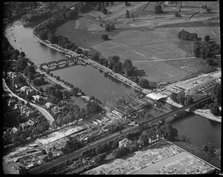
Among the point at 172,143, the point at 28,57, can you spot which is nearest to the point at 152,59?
the point at 28,57

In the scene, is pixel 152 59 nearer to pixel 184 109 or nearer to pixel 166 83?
pixel 166 83

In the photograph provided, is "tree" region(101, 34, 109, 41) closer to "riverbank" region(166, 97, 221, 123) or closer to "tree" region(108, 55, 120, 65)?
"tree" region(108, 55, 120, 65)

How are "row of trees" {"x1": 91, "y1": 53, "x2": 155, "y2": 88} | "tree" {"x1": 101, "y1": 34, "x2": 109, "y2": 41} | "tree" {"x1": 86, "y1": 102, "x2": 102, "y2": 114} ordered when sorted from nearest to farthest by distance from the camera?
"tree" {"x1": 86, "y1": 102, "x2": 102, "y2": 114} → "row of trees" {"x1": 91, "y1": 53, "x2": 155, "y2": 88} → "tree" {"x1": 101, "y1": 34, "x2": 109, "y2": 41}

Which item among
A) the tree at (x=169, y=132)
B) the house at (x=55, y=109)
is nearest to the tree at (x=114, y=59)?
the house at (x=55, y=109)

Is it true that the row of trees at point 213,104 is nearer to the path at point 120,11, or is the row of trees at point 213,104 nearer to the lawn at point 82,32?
the lawn at point 82,32

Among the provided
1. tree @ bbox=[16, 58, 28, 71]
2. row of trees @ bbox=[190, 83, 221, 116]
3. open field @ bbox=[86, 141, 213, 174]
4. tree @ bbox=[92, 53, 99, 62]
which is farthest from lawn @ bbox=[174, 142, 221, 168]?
tree @ bbox=[16, 58, 28, 71]

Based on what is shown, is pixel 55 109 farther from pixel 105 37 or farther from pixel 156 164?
pixel 105 37

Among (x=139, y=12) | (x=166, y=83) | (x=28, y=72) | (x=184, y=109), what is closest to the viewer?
(x=184, y=109)
